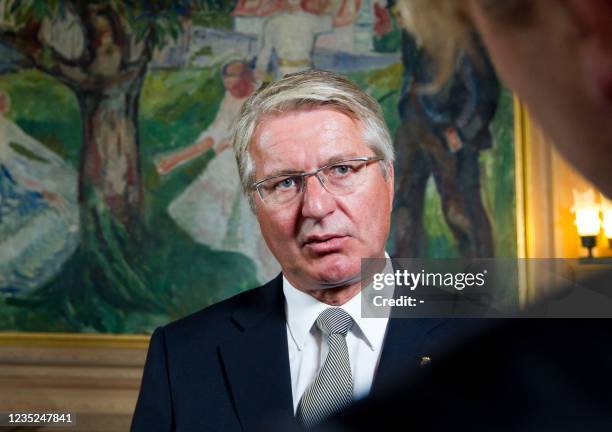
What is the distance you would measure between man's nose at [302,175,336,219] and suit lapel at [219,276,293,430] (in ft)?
0.72

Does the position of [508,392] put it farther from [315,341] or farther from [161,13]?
[161,13]

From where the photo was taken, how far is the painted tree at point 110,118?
5.39 m

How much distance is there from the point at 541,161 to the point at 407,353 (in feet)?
12.8

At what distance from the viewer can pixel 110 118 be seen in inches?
215

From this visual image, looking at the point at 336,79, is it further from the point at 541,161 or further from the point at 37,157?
the point at 37,157

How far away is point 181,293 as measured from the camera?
5.33 meters

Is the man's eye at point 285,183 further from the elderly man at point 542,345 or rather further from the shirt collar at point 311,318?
the elderly man at point 542,345

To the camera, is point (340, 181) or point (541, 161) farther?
point (541, 161)

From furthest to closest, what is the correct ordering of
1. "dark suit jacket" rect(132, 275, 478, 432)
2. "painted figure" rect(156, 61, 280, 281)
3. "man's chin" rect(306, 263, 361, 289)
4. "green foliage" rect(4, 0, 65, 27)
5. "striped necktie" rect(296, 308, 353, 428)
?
"green foliage" rect(4, 0, 65, 27), "painted figure" rect(156, 61, 280, 281), "man's chin" rect(306, 263, 361, 289), "dark suit jacket" rect(132, 275, 478, 432), "striped necktie" rect(296, 308, 353, 428)

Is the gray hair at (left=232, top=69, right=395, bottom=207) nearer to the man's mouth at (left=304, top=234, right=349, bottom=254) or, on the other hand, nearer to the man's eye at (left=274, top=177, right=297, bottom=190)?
Answer: the man's eye at (left=274, top=177, right=297, bottom=190)

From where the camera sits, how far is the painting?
17.0 ft

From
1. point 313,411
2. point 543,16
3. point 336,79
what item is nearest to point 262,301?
point 313,411

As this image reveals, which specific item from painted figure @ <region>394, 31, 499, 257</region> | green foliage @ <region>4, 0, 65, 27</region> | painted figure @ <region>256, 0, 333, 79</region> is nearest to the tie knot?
painted figure @ <region>394, 31, 499, 257</region>

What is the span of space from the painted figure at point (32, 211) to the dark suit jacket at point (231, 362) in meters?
3.77
